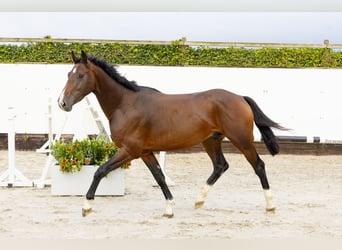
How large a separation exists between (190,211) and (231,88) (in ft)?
17.9

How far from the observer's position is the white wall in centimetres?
1019

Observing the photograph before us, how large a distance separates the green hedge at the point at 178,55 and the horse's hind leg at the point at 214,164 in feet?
17.3

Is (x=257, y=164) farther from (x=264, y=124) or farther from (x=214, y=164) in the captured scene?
(x=214, y=164)

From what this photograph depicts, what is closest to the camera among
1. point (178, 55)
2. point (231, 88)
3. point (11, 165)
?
point (11, 165)

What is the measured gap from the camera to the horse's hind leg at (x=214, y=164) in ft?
17.6

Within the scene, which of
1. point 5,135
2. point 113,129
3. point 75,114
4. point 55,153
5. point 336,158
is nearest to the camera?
point 113,129

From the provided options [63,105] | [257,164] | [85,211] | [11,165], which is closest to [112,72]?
[63,105]

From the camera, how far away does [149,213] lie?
16.8ft

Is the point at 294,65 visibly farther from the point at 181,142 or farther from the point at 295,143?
the point at 181,142

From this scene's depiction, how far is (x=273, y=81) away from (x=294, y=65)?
1.82 feet

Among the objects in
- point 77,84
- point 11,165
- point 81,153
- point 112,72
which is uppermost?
point 112,72

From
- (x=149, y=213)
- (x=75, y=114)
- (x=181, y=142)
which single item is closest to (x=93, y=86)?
(x=181, y=142)

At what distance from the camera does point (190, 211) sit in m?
5.25

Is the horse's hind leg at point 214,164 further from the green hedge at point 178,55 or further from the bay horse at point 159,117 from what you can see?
the green hedge at point 178,55
